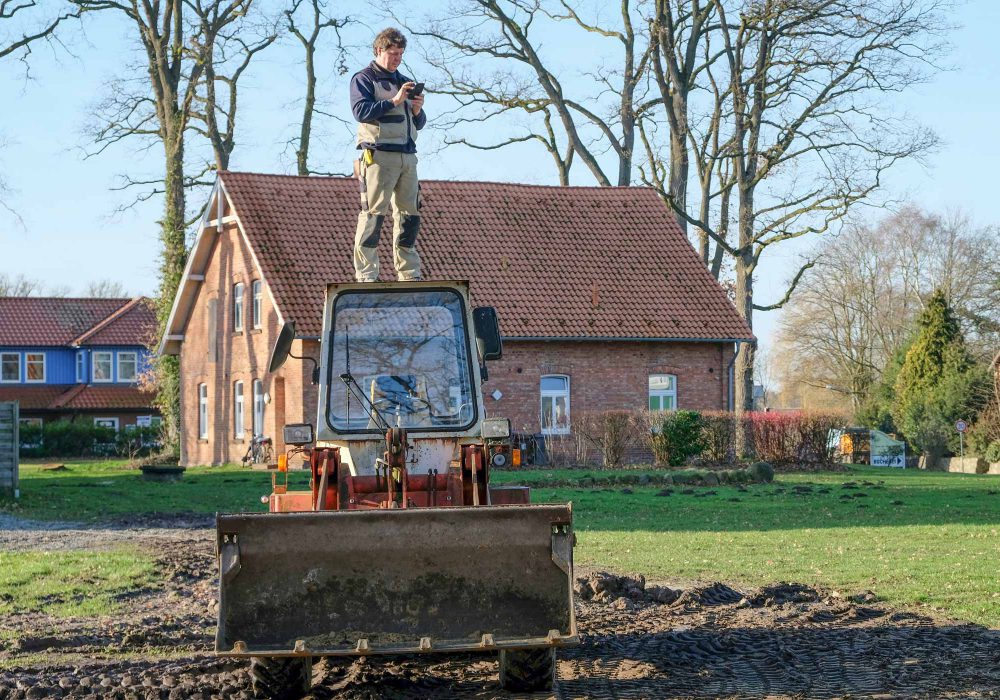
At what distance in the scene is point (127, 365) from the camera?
2534 inches

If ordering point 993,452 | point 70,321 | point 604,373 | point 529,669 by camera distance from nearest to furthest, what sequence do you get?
point 529,669 → point 604,373 → point 993,452 → point 70,321

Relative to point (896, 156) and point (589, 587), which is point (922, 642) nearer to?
point (589, 587)

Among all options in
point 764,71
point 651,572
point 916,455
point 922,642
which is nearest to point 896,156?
point 764,71

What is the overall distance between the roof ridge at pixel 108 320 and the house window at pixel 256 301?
1155 inches

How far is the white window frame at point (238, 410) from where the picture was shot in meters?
38.3

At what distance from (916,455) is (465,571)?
43743 mm

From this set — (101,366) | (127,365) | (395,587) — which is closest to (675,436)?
(395,587)

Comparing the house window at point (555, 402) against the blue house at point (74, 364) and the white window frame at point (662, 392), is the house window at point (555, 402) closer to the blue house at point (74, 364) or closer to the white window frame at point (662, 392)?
the white window frame at point (662, 392)

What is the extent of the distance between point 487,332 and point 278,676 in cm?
266

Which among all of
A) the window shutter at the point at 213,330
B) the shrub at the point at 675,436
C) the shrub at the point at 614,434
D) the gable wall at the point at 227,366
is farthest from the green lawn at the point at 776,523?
the window shutter at the point at 213,330

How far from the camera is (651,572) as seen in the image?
13352mm

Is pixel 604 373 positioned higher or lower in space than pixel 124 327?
lower

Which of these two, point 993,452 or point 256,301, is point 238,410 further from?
point 993,452

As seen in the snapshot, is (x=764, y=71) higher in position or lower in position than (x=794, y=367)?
higher
